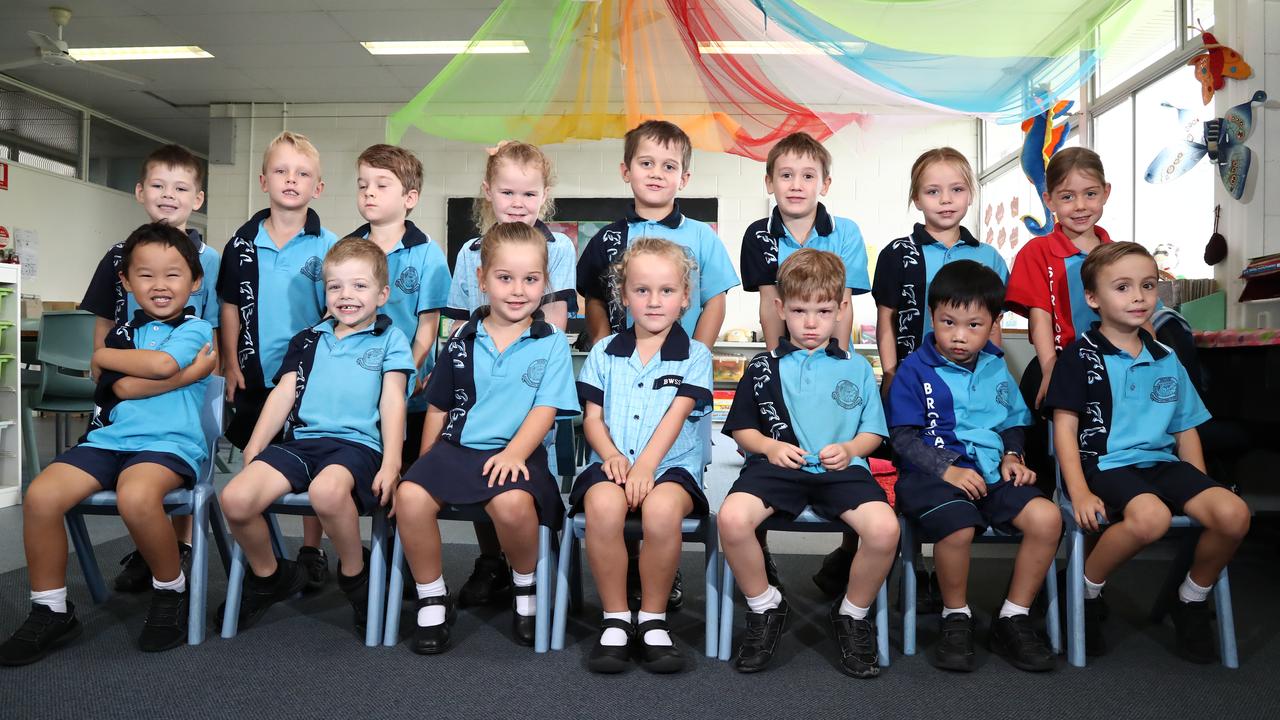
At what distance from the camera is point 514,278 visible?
209 centimetres

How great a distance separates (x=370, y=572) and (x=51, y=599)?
684 mm

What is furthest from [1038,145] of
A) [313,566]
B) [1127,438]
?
[313,566]

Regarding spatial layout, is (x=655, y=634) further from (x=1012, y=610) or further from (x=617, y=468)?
(x=1012, y=610)

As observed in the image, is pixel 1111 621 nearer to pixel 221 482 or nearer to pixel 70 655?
pixel 70 655

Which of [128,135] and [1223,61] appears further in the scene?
[128,135]

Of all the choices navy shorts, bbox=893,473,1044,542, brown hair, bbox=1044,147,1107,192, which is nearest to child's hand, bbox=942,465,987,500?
navy shorts, bbox=893,473,1044,542

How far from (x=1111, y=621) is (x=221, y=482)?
3965mm

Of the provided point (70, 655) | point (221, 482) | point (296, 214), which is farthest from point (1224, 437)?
point (221, 482)

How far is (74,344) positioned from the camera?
162 inches

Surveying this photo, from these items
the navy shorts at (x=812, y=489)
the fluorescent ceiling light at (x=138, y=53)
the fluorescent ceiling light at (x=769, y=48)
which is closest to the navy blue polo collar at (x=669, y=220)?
the navy shorts at (x=812, y=489)

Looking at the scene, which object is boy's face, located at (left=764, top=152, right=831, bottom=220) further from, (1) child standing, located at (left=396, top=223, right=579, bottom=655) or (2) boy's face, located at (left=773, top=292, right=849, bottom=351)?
(1) child standing, located at (left=396, top=223, right=579, bottom=655)

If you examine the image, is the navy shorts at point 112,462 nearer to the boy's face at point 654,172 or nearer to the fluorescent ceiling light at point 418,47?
the boy's face at point 654,172

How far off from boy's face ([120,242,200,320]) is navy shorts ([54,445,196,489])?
1.20ft

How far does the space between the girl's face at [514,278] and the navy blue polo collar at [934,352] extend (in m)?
0.98
